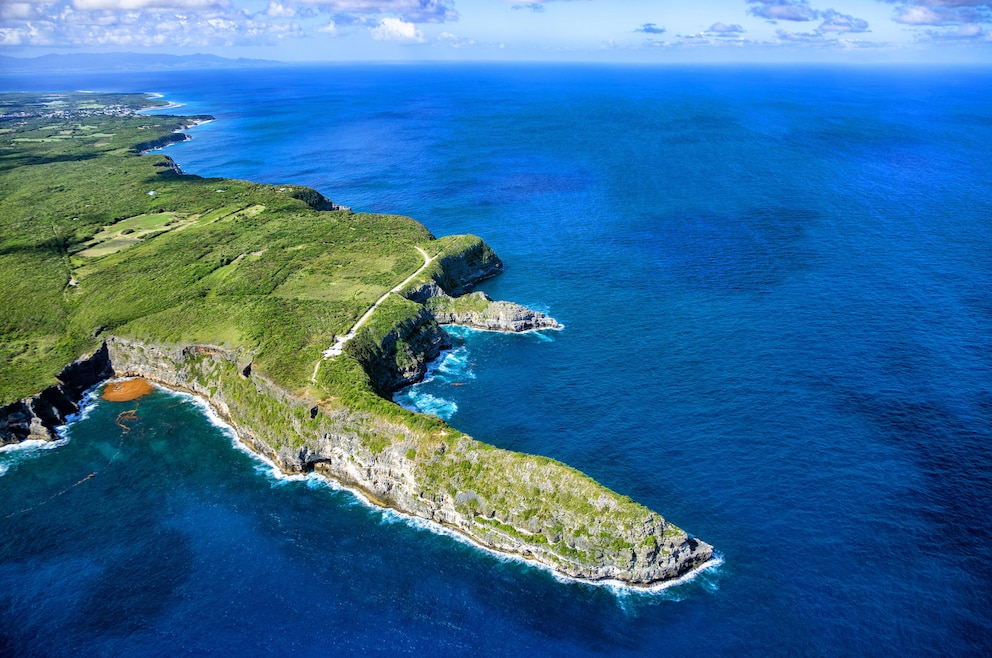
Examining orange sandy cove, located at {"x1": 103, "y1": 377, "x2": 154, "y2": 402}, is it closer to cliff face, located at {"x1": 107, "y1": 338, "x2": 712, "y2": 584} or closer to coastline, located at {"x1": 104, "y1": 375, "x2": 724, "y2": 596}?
coastline, located at {"x1": 104, "y1": 375, "x2": 724, "y2": 596}

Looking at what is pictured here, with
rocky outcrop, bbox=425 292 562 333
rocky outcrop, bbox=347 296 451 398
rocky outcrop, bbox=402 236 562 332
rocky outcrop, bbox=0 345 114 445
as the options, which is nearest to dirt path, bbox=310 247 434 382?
rocky outcrop, bbox=347 296 451 398

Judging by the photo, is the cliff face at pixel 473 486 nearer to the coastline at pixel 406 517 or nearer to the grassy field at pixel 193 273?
Result: the coastline at pixel 406 517

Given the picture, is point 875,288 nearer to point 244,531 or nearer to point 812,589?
point 812,589

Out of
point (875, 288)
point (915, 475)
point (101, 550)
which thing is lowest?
point (101, 550)

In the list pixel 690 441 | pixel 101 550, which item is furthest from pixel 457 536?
pixel 101 550

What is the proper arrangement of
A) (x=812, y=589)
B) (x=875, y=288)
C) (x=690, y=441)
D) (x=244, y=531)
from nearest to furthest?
A: 1. (x=812, y=589)
2. (x=244, y=531)
3. (x=690, y=441)
4. (x=875, y=288)

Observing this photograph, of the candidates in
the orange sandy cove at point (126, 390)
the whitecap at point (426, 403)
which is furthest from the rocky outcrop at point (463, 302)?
the orange sandy cove at point (126, 390)
